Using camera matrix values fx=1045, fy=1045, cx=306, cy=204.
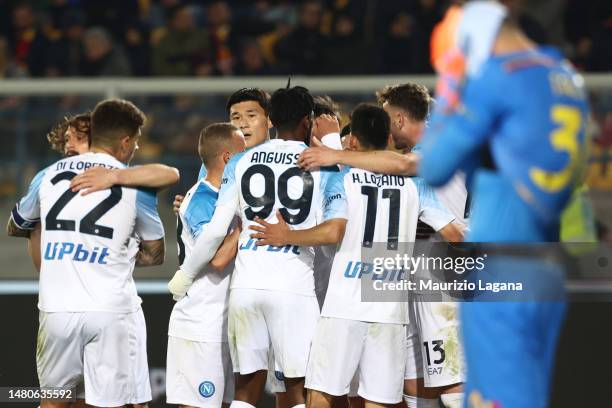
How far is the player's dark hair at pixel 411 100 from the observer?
6.71m

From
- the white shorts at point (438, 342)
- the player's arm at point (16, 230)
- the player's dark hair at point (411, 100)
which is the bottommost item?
the white shorts at point (438, 342)

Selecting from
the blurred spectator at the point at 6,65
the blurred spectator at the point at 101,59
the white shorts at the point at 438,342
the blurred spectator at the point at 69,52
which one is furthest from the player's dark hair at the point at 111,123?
the blurred spectator at the point at 6,65

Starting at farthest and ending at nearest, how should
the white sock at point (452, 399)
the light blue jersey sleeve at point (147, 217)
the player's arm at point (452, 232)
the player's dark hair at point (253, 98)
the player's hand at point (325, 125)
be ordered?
the player's hand at point (325, 125)
the player's dark hair at point (253, 98)
the white sock at point (452, 399)
the player's arm at point (452, 232)
the light blue jersey sleeve at point (147, 217)

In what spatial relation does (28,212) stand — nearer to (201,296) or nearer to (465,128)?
(201,296)

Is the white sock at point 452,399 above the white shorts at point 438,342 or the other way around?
the other way around

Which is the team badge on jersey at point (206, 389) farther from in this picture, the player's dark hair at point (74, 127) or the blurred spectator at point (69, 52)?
the blurred spectator at point (69, 52)

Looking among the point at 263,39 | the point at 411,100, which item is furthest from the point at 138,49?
the point at 411,100

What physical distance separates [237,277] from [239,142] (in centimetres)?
90

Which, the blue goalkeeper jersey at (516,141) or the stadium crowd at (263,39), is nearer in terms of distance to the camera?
the blue goalkeeper jersey at (516,141)

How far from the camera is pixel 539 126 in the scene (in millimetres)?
3678

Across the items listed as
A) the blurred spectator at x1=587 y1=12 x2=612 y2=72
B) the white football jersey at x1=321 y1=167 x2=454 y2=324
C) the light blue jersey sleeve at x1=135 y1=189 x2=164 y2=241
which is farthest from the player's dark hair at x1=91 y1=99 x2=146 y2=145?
the blurred spectator at x1=587 y1=12 x2=612 y2=72

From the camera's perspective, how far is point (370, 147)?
6191 millimetres

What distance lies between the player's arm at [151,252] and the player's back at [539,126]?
2783 mm

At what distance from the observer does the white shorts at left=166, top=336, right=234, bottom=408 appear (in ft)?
20.9
